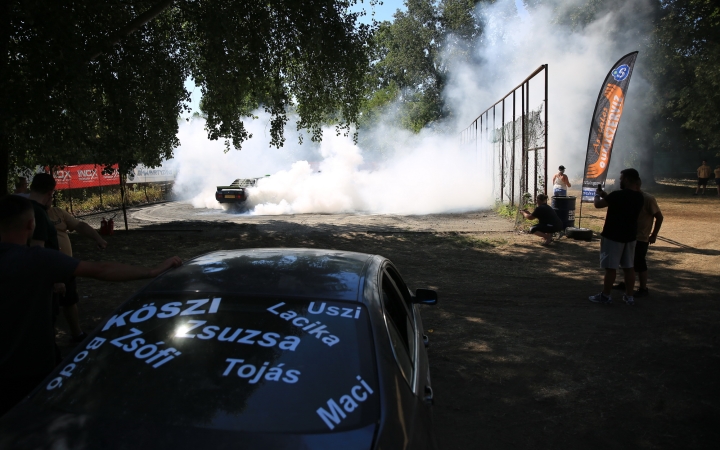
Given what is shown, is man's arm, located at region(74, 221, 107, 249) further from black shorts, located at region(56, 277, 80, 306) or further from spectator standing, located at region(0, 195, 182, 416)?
spectator standing, located at region(0, 195, 182, 416)

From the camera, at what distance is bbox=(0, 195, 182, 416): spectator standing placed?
251 cm

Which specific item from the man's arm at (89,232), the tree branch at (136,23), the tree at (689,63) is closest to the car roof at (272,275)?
the man's arm at (89,232)

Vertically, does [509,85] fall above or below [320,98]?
above

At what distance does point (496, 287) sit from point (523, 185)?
7455 mm

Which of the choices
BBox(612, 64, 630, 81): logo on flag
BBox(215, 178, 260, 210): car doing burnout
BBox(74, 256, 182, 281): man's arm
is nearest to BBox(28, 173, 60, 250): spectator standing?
BBox(74, 256, 182, 281): man's arm

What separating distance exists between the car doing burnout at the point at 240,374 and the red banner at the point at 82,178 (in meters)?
18.2

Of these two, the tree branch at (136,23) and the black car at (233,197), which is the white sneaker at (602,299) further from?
the black car at (233,197)

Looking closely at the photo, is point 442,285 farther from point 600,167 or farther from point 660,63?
point 660,63

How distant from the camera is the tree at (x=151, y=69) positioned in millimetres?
8398

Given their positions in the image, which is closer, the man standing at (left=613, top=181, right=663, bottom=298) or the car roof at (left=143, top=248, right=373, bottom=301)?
the car roof at (left=143, top=248, right=373, bottom=301)

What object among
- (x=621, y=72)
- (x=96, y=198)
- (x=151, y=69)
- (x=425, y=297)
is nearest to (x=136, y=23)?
(x=151, y=69)

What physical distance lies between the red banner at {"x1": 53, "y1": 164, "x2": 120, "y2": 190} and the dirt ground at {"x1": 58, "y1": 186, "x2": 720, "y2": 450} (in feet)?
27.5

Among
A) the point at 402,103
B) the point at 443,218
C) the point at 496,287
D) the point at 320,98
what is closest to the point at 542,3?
the point at 402,103

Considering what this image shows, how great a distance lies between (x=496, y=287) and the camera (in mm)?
7656
